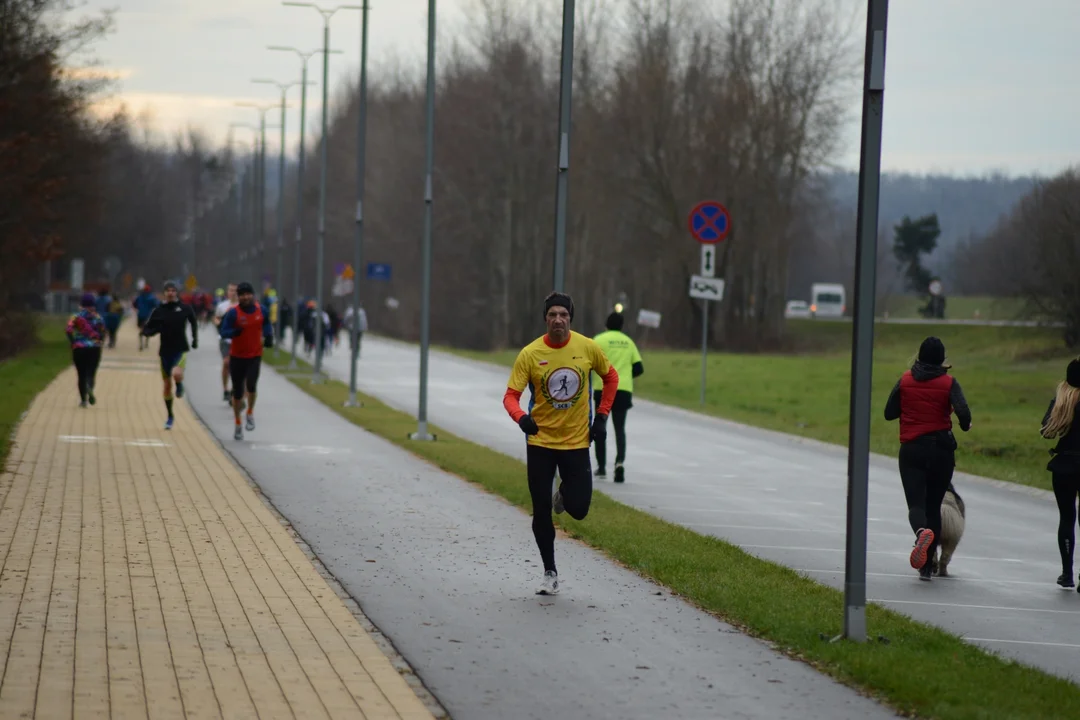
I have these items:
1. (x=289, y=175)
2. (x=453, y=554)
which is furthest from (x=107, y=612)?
(x=289, y=175)

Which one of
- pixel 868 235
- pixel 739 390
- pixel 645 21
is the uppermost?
pixel 645 21

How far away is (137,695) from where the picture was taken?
23.0 ft

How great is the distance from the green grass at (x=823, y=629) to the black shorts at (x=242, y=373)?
681 cm

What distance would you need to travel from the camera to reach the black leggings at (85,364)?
85.5 feet

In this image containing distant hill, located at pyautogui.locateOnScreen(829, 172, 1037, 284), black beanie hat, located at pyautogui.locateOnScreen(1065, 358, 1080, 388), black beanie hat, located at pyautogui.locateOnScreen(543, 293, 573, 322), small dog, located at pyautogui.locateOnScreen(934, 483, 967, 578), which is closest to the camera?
Answer: black beanie hat, located at pyautogui.locateOnScreen(543, 293, 573, 322)

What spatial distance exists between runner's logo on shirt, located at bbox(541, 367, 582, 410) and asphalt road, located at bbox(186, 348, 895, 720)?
114 cm

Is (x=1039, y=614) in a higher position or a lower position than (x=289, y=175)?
lower

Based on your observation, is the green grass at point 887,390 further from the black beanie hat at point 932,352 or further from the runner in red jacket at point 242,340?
the runner in red jacket at point 242,340

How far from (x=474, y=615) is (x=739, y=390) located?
30038mm

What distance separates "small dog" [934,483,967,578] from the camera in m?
11.9

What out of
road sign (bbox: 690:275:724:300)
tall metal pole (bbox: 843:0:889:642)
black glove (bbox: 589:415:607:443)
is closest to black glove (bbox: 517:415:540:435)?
black glove (bbox: 589:415:607:443)

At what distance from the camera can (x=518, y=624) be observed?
911cm

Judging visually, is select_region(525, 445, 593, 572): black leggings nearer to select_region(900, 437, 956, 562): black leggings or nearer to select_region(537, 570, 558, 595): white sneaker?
select_region(537, 570, 558, 595): white sneaker

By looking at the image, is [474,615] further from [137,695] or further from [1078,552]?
[1078,552]
